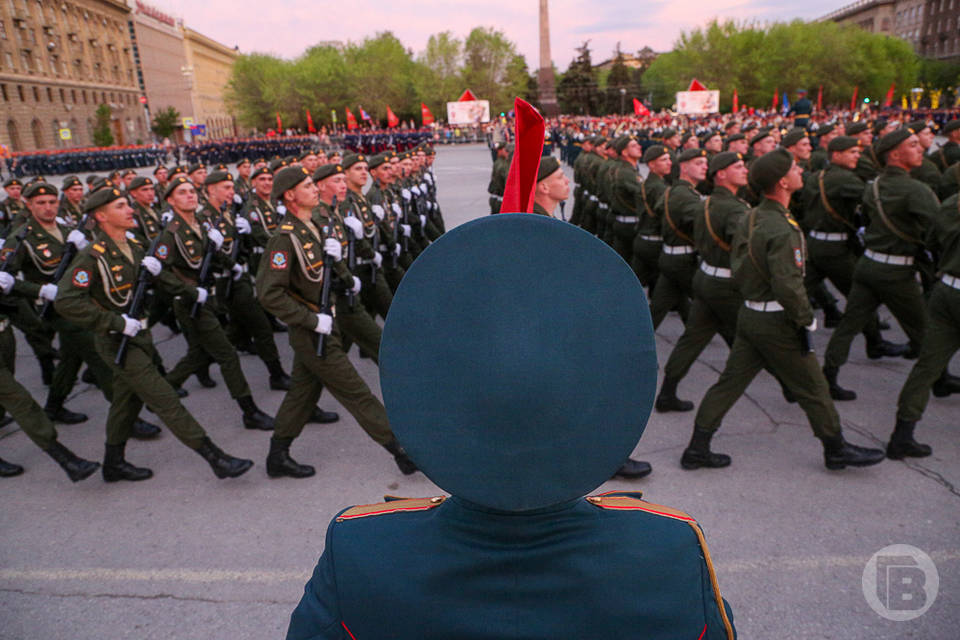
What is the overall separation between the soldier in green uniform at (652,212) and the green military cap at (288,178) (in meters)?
3.65

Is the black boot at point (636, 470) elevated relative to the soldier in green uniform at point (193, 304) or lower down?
lower down

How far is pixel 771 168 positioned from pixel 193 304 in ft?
13.8

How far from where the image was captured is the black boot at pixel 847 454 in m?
4.03

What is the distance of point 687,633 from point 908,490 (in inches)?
146

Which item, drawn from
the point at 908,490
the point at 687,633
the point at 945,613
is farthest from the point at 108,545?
the point at 908,490

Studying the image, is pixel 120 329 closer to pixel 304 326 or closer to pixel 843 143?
pixel 304 326

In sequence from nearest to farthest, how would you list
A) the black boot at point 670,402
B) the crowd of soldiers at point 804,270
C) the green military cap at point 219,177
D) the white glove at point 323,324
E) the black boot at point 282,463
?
the crowd of soldiers at point 804,270 → the white glove at point 323,324 → the black boot at point 282,463 → the black boot at point 670,402 → the green military cap at point 219,177

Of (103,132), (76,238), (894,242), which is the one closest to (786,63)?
(103,132)

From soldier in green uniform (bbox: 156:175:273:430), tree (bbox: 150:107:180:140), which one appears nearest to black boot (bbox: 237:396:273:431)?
soldier in green uniform (bbox: 156:175:273:430)

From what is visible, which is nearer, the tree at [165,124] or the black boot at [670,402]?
the black boot at [670,402]

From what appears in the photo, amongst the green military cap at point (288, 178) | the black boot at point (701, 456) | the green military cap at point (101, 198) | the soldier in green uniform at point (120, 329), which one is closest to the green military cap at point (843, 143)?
the black boot at point (701, 456)

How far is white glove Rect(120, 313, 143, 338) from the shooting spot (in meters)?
4.17

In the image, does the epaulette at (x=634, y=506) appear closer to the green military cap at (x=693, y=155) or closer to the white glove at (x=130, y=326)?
the white glove at (x=130, y=326)

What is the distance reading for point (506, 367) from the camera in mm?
856
